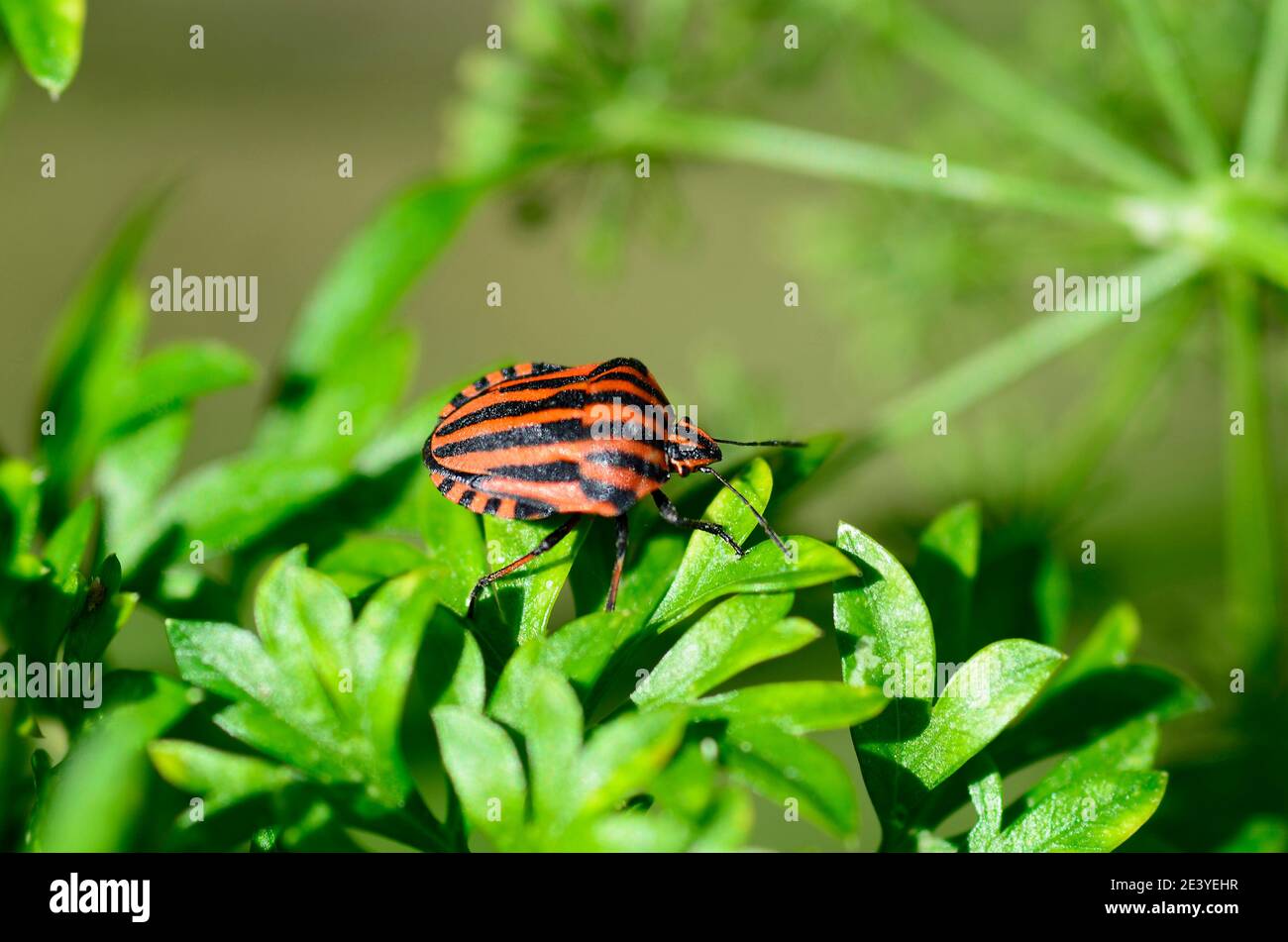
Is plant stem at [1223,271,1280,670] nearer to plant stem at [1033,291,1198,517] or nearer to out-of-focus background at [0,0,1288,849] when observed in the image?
plant stem at [1033,291,1198,517]

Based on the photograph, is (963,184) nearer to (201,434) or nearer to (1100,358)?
(1100,358)

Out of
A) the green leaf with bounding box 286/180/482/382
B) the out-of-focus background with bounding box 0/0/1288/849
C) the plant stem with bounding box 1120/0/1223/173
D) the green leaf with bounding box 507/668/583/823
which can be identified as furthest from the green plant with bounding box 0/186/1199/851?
the out-of-focus background with bounding box 0/0/1288/849

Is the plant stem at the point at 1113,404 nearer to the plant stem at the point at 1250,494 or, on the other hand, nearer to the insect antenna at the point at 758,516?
the plant stem at the point at 1250,494

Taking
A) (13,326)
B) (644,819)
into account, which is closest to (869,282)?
(644,819)

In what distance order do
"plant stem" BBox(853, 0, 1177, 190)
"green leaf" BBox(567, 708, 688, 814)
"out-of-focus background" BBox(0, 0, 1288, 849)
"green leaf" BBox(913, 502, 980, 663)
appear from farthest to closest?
"out-of-focus background" BBox(0, 0, 1288, 849), "plant stem" BBox(853, 0, 1177, 190), "green leaf" BBox(913, 502, 980, 663), "green leaf" BBox(567, 708, 688, 814)

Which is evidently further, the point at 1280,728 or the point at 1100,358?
the point at 1100,358

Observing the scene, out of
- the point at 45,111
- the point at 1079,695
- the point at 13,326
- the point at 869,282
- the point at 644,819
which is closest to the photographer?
the point at 644,819
